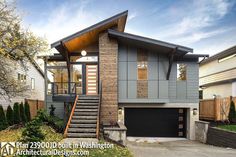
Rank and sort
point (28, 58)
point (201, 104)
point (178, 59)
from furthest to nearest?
point (201, 104), point (178, 59), point (28, 58)

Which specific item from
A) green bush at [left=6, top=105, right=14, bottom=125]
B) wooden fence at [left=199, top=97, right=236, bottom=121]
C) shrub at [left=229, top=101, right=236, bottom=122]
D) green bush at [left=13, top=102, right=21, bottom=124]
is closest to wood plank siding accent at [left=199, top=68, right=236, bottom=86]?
wooden fence at [left=199, top=97, right=236, bottom=121]

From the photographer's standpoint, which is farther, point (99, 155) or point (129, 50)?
point (129, 50)

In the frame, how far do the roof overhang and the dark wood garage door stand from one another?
16.9 ft

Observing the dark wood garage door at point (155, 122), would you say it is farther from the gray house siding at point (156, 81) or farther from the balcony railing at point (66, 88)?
the balcony railing at point (66, 88)

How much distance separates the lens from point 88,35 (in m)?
11.8

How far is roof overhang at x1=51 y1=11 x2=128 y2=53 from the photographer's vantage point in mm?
11156

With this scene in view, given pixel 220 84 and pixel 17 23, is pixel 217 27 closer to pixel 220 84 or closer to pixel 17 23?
pixel 220 84

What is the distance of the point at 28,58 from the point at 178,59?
8.83 meters

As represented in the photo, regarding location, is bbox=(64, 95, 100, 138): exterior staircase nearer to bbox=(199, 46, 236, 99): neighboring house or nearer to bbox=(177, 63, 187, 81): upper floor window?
bbox=(177, 63, 187, 81): upper floor window

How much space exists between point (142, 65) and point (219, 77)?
10.4 meters

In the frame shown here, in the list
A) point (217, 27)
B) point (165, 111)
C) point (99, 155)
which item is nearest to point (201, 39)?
point (217, 27)

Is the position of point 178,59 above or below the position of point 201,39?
below

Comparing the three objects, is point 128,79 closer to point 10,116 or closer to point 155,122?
point 155,122

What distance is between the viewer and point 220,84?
19891 mm
